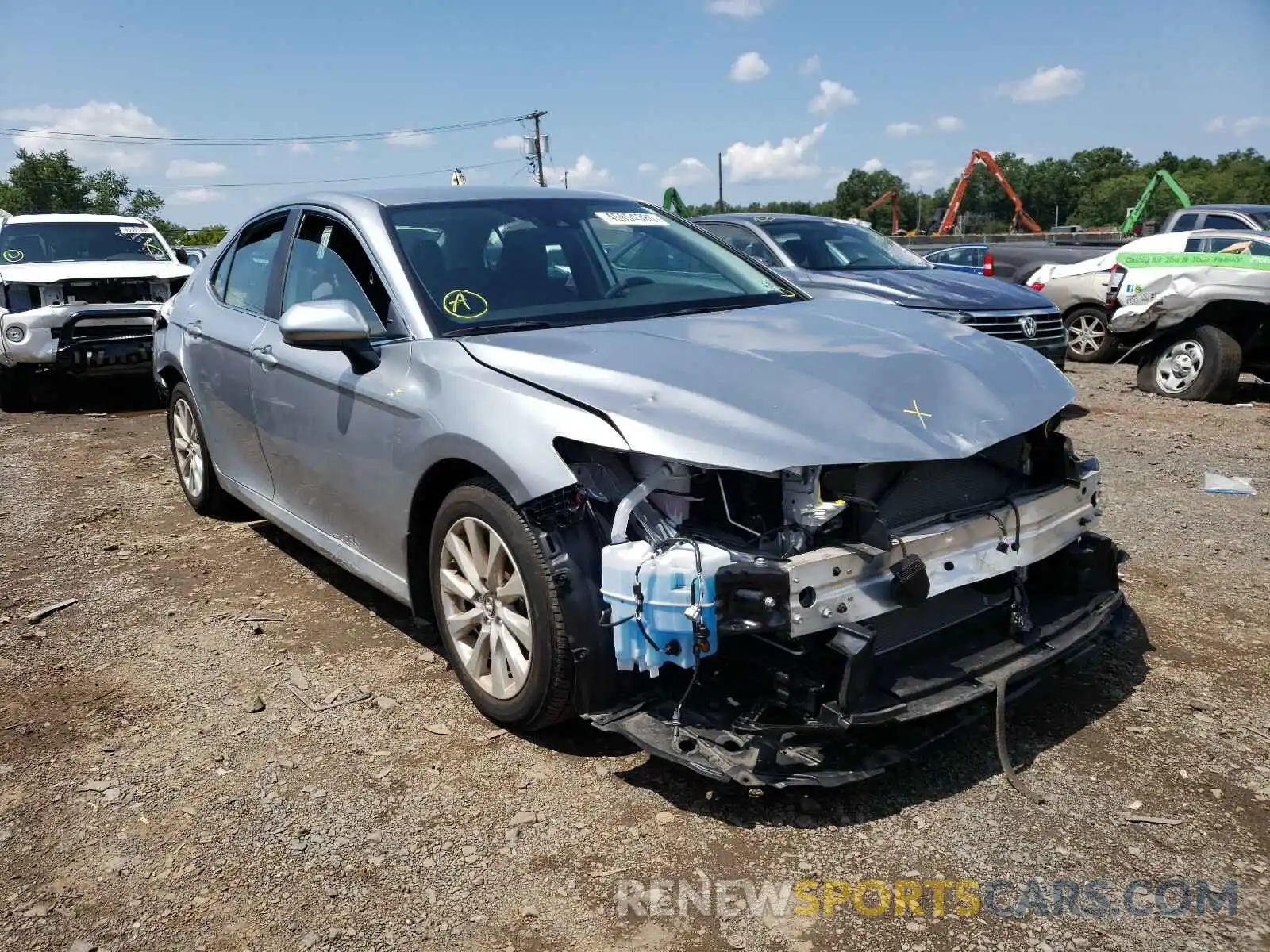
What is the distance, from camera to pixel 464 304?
3502 mm

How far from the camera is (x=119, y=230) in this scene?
11.4 metres

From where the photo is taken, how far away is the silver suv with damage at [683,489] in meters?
2.66

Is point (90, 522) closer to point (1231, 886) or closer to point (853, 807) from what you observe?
point (853, 807)

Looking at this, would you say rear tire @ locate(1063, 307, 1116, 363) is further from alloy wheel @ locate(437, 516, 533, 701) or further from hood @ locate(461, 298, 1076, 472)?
alloy wheel @ locate(437, 516, 533, 701)

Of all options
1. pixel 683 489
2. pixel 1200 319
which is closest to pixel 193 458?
pixel 683 489

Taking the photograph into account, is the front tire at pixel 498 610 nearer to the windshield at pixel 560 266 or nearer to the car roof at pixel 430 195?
the windshield at pixel 560 266

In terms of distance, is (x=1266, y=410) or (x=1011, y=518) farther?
(x=1266, y=410)

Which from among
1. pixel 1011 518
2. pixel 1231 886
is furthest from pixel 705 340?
pixel 1231 886

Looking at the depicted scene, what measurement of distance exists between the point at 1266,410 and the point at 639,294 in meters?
7.20

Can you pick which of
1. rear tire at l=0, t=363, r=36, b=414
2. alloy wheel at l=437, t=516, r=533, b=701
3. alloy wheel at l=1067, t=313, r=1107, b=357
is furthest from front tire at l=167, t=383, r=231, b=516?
alloy wheel at l=1067, t=313, r=1107, b=357

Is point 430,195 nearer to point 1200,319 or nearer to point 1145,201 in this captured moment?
point 1200,319

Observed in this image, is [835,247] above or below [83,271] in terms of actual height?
below

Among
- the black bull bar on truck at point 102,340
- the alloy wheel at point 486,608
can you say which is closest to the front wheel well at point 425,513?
the alloy wheel at point 486,608

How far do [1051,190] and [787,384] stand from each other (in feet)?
387
